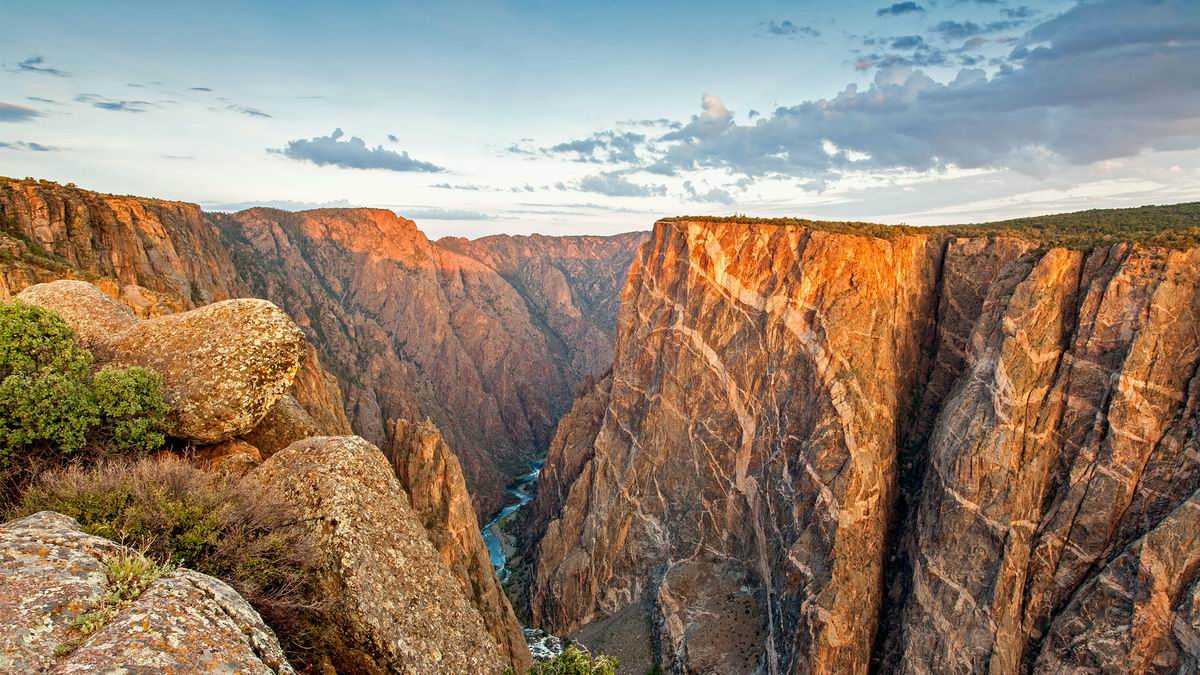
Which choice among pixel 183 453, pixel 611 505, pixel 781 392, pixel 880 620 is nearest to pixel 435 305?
pixel 611 505

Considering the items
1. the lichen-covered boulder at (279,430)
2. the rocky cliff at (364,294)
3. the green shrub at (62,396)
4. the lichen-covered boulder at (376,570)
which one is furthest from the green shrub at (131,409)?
the rocky cliff at (364,294)

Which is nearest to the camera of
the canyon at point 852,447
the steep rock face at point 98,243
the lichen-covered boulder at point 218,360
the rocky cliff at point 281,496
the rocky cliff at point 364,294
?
the rocky cliff at point 281,496

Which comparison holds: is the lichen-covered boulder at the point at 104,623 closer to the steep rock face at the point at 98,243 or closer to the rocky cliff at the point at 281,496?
the rocky cliff at the point at 281,496

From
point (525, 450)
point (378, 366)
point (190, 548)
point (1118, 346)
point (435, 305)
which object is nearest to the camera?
point (190, 548)

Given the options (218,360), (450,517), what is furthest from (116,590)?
(450,517)

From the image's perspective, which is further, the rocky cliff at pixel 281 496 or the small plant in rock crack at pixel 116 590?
the rocky cliff at pixel 281 496

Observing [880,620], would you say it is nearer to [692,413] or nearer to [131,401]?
[692,413]
